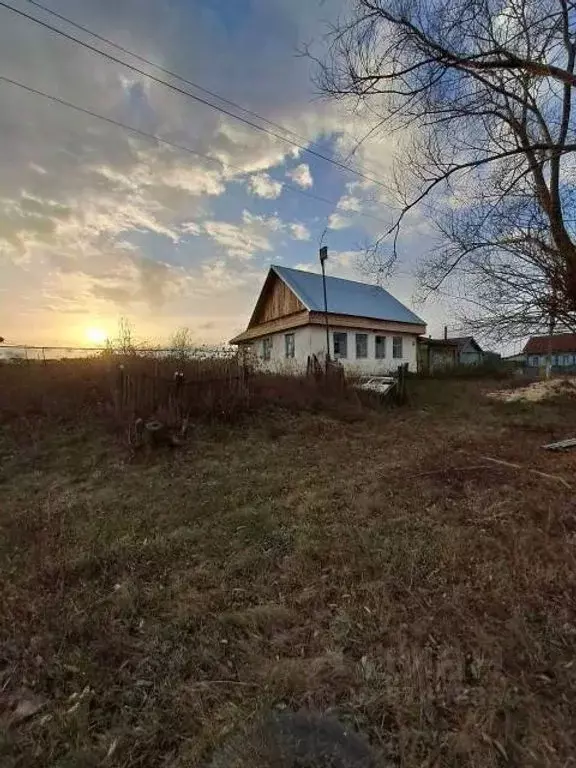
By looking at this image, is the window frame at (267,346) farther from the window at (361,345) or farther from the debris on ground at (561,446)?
the debris on ground at (561,446)

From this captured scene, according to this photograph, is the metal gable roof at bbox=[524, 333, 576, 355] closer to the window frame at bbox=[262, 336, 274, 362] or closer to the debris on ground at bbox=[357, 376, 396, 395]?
the debris on ground at bbox=[357, 376, 396, 395]

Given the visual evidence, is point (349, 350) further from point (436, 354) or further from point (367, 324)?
point (436, 354)

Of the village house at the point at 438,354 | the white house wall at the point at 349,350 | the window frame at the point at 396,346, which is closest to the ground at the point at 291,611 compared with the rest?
the white house wall at the point at 349,350

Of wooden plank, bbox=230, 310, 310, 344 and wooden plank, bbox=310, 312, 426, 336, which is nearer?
wooden plank, bbox=310, 312, 426, 336

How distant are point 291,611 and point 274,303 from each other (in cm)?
2015

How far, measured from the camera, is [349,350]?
21.0m

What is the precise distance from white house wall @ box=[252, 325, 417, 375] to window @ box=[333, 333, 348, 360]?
7.1 inches

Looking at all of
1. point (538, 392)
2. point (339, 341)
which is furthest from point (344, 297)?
point (538, 392)

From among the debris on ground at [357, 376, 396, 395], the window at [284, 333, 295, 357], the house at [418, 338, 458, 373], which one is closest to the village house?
the house at [418, 338, 458, 373]

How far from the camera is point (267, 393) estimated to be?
11.0 m

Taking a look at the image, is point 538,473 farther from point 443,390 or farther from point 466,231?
point 443,390

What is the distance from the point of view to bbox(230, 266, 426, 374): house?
19828 mm

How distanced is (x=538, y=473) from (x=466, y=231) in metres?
3.60

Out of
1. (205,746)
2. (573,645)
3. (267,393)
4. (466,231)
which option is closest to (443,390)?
(267,393)
